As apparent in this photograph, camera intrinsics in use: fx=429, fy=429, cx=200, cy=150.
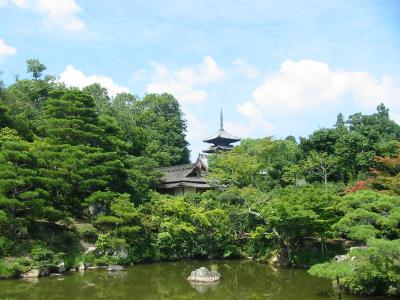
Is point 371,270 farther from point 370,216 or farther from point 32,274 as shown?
point 32,274

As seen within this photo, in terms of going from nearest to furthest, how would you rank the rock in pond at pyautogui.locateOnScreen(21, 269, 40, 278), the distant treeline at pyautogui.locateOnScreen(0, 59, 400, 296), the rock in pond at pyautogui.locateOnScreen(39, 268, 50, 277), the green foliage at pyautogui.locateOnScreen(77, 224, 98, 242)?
the distant treeline at pyautogui.locateOnScreen(0, 59, 400, 296) → the rock in pond at pyautogui.locateOnScreen(21, 269, 40, 278) → the rock in pond at pyautogui.locateOnScreen(39, 268, 50, 277) → the green foliage at pyautogui.locateOnScreen(77, 224, 98, 242)

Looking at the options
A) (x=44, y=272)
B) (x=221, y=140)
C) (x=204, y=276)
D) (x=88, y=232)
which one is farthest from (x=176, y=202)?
(x=221, y=140)

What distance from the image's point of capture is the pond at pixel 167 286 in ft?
42.9

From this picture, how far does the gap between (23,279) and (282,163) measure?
18.4 metres

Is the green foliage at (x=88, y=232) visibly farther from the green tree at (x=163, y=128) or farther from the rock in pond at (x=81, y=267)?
the green tree at (x=163, y=128)

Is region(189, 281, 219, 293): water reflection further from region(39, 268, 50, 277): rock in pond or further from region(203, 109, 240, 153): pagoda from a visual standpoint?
region(203, 109, 240, 153): pagoda

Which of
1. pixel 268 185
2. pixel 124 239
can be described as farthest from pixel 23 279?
pixel 268 185

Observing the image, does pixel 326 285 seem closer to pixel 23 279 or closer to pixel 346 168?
pixel 23 279

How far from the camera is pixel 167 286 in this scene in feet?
48.8

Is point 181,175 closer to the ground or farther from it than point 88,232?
farther from it

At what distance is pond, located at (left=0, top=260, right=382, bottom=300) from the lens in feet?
42.9

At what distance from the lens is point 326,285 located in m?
14.0

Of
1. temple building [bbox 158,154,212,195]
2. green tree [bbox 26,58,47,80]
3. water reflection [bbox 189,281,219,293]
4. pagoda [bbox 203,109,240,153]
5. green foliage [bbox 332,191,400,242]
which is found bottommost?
water reflection [bbox 189,281,219,293]

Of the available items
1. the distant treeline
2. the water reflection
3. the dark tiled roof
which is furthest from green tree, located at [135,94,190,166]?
the water reflection
